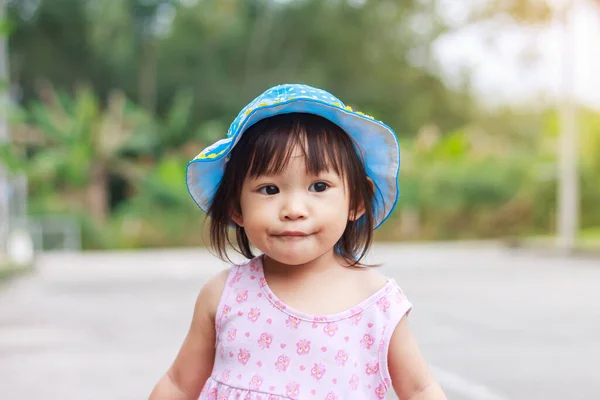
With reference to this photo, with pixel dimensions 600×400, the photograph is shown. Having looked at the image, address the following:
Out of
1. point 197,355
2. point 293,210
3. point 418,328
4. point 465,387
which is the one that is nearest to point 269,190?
point 293,210

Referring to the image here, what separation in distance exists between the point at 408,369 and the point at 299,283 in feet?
0.96

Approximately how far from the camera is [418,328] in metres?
8.12

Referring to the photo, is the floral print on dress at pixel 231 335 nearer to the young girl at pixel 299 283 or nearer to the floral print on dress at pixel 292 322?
the young girl at pixel 299 283

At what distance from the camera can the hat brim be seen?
203 centimetres

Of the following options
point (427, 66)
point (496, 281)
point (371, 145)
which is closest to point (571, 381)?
point (371, 145)

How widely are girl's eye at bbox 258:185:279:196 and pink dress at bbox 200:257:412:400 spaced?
224 millimetres

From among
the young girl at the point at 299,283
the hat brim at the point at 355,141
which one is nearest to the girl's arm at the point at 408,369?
the young girl at the point at 299,283

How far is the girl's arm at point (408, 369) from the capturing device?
80.5 inches

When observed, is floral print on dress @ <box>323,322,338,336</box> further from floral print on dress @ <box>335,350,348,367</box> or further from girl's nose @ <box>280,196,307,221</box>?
girl's nose @ <box>280,196,307,221</box>

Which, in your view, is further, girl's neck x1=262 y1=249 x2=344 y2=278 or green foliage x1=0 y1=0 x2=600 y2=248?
green foliage x1=0 y1=0 x2=600 y2=248

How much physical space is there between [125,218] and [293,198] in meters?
23.3

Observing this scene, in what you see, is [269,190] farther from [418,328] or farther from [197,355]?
[418,328]

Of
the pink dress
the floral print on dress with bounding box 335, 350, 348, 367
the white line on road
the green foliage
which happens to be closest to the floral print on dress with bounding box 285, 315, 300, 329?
the pink dress

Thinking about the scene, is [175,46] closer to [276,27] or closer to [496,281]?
[276,27]
